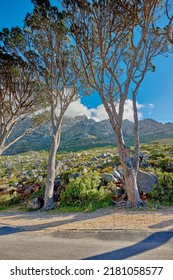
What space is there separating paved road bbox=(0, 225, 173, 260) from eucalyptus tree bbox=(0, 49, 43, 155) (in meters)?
10.4

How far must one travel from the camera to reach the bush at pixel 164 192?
959cm

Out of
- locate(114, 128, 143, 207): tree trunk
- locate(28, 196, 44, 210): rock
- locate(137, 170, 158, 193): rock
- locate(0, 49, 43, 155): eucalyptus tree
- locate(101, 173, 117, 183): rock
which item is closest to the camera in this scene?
locate(114, 128, 143, 207): tree trunk

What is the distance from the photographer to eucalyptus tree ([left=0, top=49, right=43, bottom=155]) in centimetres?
1455

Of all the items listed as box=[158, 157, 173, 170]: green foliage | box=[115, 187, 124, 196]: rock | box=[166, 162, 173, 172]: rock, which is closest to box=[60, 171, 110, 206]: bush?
box=[115, 187, 124, 196]: rock

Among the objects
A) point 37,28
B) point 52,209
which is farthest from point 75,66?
point 52,209

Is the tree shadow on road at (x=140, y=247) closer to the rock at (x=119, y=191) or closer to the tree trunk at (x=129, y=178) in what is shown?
the tree trunk at (x=129, y=178)

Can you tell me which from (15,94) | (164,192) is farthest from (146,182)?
(15,94)

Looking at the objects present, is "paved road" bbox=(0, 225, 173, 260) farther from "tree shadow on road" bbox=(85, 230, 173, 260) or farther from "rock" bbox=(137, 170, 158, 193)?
"rock" bbox=(137, 170, 158, 193)

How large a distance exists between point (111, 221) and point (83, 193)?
3.43 metres

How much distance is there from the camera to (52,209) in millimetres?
10688

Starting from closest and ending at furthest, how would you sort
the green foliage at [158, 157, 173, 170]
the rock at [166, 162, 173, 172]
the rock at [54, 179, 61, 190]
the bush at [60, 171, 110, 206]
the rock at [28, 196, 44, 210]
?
the bush at [60, 171, 110, 206], the rock at [28, 196, 44, 210], the rock at [54, 179, 61, 190], the rock at [166, 162, 173, 172], the green foliage at [158, 157, 173, 170]

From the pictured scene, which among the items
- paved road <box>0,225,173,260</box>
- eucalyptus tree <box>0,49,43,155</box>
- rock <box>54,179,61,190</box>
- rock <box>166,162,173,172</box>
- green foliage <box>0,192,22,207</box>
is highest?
eucalyptus tree <box>0,49,43,155</box>
